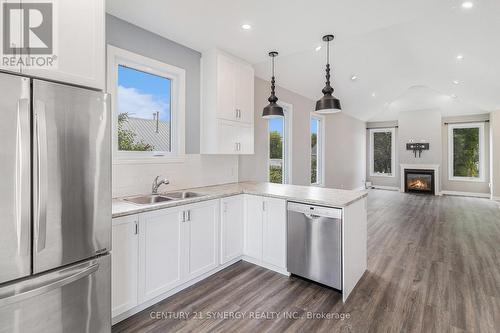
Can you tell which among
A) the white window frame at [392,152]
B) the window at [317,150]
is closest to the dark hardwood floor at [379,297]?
the window at [317,150]

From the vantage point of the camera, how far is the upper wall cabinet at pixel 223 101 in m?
3.21

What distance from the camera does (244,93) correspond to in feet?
11.7

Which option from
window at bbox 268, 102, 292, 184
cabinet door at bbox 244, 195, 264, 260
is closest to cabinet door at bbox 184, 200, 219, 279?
cabinet door at bbox 244, 195, 264, 260

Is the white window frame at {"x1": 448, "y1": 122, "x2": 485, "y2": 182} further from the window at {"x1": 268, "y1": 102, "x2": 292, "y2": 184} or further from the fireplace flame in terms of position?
the window at {"x1": 268, "y1": 102, "x2": 292, "y2": 184}

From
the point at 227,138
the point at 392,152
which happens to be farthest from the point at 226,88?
the point at 392,152

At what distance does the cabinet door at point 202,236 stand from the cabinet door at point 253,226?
451 mm

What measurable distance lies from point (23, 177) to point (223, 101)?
2344mm

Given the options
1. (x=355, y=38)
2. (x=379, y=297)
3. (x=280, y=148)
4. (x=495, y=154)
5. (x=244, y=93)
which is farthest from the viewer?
(x=495, y=154)

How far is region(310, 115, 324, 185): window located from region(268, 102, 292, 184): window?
1.38m

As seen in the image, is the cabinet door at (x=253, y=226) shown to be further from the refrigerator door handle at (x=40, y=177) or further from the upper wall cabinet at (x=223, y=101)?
the refrigerator door handle at (x=40, y=177)

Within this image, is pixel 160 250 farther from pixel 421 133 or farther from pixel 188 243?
pixel 421 133

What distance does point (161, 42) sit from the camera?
292cm

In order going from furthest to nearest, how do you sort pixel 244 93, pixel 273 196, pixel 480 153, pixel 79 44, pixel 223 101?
pixel 480 153 < pixel 244 93 < pixel 223 101 < pixel 273 196 < pixel 79 44

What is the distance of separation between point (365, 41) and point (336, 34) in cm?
172
